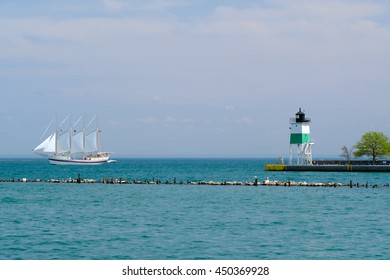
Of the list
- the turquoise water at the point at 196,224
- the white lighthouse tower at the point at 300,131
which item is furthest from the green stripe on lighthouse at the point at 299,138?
the turquoise water at the point at 196,224

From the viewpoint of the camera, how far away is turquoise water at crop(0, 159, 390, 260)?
3559 centimetres

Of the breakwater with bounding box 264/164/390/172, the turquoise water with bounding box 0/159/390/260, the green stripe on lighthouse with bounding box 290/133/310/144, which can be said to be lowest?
the turquoise water with bounding box 0/159/390/260

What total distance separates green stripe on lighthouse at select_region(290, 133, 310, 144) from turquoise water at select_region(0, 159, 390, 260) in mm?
51010

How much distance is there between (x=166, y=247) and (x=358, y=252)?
34.1 feet

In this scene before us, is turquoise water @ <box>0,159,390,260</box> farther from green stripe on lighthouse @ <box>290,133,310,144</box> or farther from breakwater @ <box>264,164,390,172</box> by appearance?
breakwater @ <box>264,164,390,172</box>

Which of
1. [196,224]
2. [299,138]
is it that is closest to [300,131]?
[299,138]

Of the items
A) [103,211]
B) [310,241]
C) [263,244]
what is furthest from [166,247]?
[103,211]

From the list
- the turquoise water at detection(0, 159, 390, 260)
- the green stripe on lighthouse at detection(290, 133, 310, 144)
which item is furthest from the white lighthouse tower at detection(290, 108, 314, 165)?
the turquoise water at detection(0, 159, 390, 260)

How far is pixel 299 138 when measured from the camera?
130 meters

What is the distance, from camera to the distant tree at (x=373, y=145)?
14900 centimetres

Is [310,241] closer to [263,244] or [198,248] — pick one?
[263,244]

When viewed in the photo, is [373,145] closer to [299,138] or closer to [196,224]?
[299,138]

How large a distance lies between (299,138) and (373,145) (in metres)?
→ 28.1
